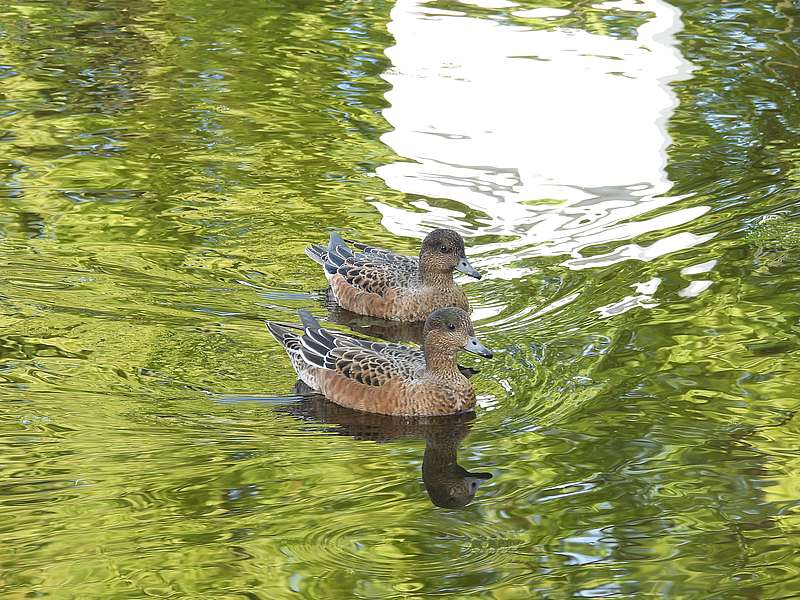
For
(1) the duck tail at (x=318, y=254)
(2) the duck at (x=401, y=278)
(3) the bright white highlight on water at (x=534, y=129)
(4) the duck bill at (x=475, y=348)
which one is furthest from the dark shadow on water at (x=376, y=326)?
(4) the duck bill at (x=475, y=348)

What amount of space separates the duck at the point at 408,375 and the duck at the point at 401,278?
156 cm

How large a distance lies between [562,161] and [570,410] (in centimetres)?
525

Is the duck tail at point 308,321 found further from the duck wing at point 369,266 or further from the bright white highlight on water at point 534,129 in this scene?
the bright white highlight on water at point 534,129

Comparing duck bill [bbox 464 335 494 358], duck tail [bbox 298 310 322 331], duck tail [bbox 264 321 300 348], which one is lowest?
duck tail [bbox 264 321 300 348]

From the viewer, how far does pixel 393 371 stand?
8.68 meters

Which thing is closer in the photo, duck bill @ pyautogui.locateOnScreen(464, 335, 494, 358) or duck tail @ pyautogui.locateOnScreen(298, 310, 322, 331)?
duck bill @ pyautogui.locateOnScreen(464, 335, 494, 358)

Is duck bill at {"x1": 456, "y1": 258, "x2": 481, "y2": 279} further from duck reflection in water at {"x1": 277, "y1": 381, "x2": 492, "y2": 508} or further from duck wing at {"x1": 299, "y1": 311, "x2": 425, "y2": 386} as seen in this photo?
duck reflection in water at {"x1": 277, "y1": 381, "x2": 492, "y2": 508}

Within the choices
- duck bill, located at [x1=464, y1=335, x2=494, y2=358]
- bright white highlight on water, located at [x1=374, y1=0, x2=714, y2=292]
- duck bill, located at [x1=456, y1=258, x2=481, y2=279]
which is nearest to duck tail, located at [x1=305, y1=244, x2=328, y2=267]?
bright white highlight on water, located at [x1=374, y1=0, x2=714, y2=292]

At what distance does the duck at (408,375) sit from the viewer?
852 centimetres

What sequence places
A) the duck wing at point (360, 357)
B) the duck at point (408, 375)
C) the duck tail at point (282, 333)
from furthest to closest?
the duck tail at point (282, 333)
the duck wing at point (360, 357)
the duck at point (408, 375)

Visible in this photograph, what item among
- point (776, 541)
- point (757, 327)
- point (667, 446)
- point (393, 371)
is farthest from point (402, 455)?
point (757, 327)

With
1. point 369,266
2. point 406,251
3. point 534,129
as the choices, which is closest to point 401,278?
point 369,266

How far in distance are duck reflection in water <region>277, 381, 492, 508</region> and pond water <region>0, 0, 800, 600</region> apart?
25mm

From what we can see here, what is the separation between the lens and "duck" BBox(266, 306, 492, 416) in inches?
335
